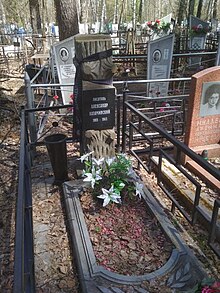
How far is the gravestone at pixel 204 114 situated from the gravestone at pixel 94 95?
1.35m

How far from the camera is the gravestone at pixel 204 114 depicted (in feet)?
13.5

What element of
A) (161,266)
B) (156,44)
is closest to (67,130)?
(156,44)

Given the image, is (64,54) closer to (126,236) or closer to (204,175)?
(204,175)

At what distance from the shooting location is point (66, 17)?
8008mm

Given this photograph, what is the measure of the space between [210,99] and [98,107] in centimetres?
184

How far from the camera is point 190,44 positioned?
1245 centimetres

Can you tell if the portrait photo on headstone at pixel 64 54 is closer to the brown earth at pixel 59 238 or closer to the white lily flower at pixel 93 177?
the brown earth at pixel 59 238

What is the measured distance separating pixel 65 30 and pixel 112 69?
5487mm

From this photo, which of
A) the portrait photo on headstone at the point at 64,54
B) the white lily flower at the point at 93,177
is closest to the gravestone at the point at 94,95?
the white lily flower at the point at 93,177

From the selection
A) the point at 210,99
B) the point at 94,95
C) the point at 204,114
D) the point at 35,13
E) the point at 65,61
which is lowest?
the point at 204,114

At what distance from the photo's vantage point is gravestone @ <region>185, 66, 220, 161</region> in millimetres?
4121

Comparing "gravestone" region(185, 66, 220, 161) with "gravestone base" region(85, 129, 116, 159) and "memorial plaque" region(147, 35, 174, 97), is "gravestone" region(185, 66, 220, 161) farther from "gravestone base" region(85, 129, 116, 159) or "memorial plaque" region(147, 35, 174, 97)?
"memorial plaque" region(147, 35, 174, 97)

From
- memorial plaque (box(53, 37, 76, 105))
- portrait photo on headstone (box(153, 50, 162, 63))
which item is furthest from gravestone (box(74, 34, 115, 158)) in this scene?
portrait photo on headstone (box(153, 50, 162, 63))

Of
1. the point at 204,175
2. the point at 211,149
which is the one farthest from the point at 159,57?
the point at 204,175
